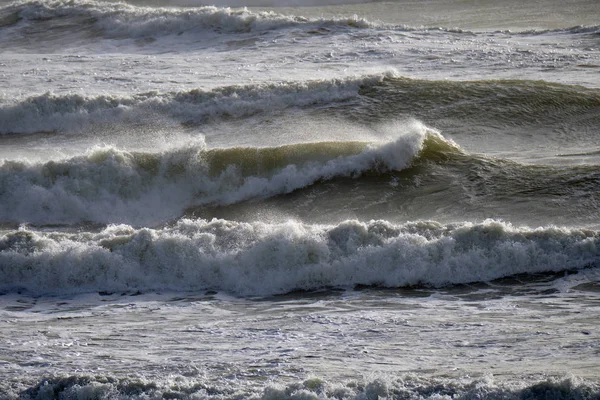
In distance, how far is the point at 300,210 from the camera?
1152 cm

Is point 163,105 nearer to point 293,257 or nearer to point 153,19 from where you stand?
point 293,257

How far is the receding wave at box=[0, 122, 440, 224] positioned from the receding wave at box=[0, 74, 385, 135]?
2.71 metres

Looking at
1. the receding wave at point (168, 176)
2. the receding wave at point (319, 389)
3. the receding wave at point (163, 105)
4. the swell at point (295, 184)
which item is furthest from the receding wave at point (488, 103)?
the receding wave at point (319, 389)

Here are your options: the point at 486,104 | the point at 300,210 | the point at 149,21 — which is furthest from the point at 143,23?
the point at 300,210

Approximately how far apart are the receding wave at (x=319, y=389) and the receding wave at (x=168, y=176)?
205 inches

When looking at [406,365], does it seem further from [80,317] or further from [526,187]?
[526,187]

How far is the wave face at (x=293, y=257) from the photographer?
8750 millimetres

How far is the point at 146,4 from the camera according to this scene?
30688 mm

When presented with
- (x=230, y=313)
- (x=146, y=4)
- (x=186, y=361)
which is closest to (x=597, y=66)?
(x=230, y=313)

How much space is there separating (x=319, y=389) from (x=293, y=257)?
118 inches


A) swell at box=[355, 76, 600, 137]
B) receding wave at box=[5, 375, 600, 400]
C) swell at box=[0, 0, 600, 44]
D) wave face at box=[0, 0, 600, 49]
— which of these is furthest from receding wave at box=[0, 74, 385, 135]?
receding wave at box=[5, 375, 600, 400]

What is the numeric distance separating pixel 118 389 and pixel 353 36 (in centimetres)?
1514

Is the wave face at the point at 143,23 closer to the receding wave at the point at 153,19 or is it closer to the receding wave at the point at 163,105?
the receding wave at the point at 153,19

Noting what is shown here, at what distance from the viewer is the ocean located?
6.67m
